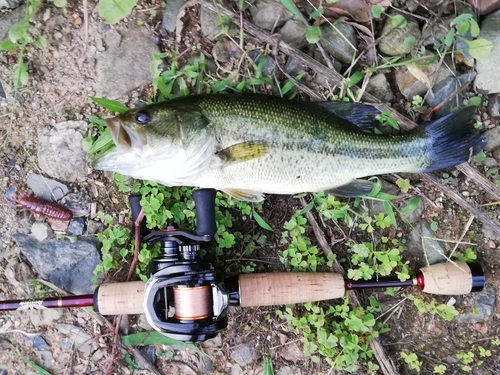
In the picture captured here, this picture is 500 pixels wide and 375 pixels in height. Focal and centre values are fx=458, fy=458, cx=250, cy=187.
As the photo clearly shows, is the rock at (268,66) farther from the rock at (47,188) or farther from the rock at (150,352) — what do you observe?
the rock at (150,352)

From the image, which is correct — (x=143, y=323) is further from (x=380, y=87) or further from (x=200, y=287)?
(x=380, y=87)

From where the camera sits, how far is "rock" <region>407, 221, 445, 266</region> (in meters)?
3.07

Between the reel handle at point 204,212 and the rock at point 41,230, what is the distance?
3.76 ft

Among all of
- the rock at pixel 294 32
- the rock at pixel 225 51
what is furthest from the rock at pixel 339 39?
the rock at pixel 225 51

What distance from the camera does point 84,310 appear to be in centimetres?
318

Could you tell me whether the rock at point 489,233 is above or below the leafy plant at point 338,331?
above

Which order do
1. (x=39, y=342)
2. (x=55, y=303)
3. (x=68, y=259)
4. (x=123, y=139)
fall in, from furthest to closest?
(x=39, y=342)
(x=68, y=259)
(x=55, y=303)
(x=123, y=139)

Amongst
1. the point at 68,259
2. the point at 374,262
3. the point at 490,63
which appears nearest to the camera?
the point at 490,63

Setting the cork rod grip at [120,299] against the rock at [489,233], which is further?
the rock at [489,233]

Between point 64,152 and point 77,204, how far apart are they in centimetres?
36

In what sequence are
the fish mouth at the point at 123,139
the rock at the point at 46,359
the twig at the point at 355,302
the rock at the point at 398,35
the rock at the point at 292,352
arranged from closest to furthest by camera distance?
the fish mouth at the point at 123,139
the rock at the point at 398,35
the twig at the point at 355,302
the rock at the point at 292,352
the rock at the point at 46,359

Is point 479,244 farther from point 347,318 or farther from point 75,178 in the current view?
point 75,178

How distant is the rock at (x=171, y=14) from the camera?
2.99 meters

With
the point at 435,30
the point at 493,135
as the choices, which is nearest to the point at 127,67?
the point at 435,30
